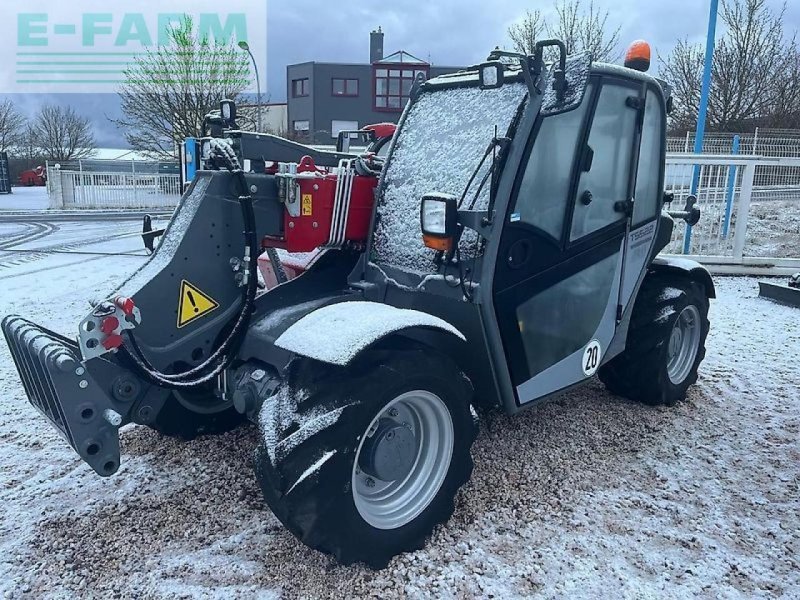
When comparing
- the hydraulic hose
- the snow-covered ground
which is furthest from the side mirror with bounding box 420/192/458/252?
the snow-covered ground

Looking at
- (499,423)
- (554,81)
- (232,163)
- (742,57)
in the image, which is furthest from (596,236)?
(742,57)

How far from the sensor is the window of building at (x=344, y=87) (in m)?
43.7

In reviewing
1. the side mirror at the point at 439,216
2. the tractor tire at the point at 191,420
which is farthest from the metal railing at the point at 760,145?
the tractor tire at the point at 191,420

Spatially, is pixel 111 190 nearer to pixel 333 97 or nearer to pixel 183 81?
pixel 183 81

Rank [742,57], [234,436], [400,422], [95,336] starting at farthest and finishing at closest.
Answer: [742,57] → [234,436] → [400,422] → [95,336]

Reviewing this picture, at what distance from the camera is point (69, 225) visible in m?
17.2

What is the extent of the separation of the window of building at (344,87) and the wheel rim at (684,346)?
4140cm

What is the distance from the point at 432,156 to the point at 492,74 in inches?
23.4

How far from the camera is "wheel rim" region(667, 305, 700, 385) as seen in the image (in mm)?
4969

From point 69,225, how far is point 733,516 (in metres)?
17.5

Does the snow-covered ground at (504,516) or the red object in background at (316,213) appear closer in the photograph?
the snow-covered ground at (504,516)

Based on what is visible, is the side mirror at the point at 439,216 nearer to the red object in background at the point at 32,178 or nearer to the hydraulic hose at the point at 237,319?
the hydraulic hose at the point at 237,319

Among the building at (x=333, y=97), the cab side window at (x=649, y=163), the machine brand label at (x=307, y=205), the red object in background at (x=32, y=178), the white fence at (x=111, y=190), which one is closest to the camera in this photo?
the machine brand label at (x=307, y=205)

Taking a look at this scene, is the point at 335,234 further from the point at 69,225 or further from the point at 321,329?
the point at 69,225
